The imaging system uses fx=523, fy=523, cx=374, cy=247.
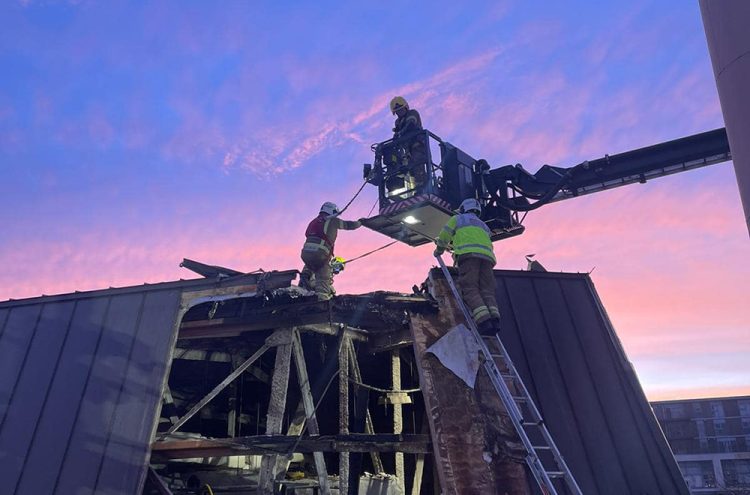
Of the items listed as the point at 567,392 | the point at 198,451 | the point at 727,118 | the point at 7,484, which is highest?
the point at 727,118

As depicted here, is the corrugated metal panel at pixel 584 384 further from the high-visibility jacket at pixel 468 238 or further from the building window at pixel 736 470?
the building window at pixel 736 470

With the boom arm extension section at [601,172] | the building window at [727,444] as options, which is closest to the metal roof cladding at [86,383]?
the boom arm extension section at [601,172]

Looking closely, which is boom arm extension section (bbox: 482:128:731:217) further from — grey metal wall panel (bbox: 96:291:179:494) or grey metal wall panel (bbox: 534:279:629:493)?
grey metal wall panel (bbox: 96:291:179:494)

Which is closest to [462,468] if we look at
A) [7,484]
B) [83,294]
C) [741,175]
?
[741,175]

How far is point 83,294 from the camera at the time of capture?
8547 millimetres

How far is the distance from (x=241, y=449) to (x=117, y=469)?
1619 mm

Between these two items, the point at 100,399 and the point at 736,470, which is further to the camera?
the point at 736,470

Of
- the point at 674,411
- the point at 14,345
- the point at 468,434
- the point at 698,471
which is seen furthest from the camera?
the point at 674,411

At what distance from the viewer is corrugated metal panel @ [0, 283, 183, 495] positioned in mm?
6832

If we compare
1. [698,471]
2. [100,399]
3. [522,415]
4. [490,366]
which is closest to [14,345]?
[100,399]

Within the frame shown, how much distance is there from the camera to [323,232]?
8969mm

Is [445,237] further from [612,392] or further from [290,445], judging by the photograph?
[290,445]

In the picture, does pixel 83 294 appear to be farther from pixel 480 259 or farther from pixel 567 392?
pixel 567 392

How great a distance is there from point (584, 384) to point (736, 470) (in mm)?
40837
